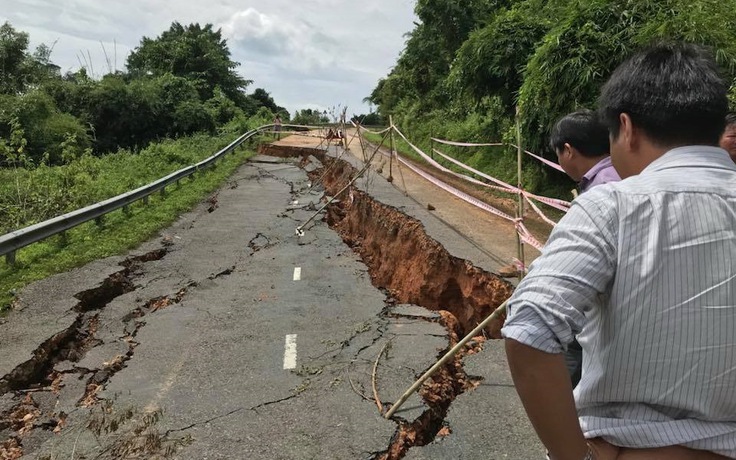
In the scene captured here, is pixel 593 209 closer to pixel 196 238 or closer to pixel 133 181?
pixel 196 238

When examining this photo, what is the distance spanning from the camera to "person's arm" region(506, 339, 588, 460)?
1.20 metres

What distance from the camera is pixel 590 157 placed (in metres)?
2.74

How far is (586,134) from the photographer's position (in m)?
2.71

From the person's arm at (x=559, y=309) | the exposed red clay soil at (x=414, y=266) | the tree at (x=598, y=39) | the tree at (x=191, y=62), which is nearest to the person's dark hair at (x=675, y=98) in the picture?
the person's arm at (x=559, y=309)

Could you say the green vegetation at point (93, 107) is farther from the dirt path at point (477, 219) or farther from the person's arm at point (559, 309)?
the person's arm at point (559, 309)

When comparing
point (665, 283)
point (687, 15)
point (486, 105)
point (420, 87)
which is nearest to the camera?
point (665, 283)

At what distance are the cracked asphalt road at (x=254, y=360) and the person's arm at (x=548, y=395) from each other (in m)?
2.01


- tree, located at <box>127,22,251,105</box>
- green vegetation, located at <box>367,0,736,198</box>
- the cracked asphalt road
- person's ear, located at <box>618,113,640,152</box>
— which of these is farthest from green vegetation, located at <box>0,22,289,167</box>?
person's ear, located at <box>618,113,640,152</box>

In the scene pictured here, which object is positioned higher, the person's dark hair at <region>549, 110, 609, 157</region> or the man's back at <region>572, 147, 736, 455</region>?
the person's dark hair at <region>549, 110, 609, 157</region>

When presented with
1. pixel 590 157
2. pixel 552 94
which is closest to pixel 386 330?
pixel 590 157

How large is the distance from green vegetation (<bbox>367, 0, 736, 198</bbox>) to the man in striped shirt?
55cm

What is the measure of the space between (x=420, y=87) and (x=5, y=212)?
20.2m

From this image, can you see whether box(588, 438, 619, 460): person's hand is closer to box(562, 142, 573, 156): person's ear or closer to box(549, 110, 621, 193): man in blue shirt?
box(549, 110, 621, 193): man in blue shirt

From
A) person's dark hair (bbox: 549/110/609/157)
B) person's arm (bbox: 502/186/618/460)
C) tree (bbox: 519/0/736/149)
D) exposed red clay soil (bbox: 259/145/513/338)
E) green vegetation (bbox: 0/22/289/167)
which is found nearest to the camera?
person's arm (bbox: 502/186/618/460)
